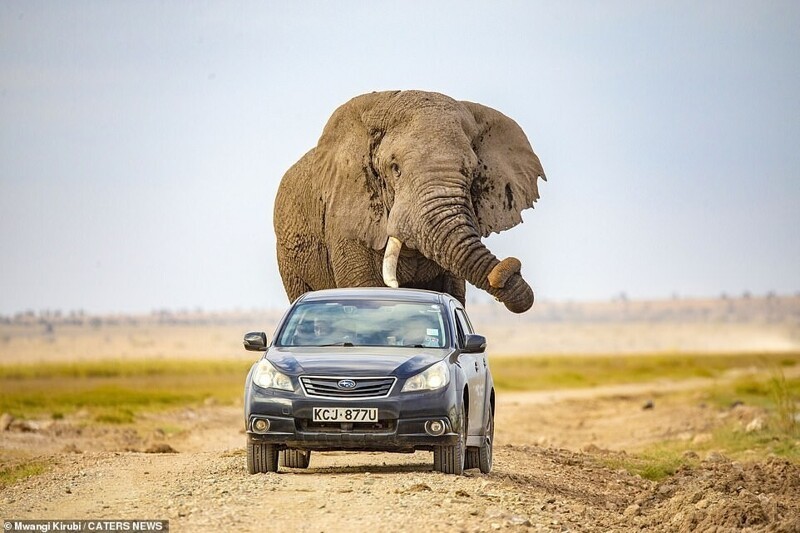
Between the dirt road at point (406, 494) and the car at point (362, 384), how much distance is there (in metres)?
0.34

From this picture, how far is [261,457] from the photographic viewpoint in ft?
47.2

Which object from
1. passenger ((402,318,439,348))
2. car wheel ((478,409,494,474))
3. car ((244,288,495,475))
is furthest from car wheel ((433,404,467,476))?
car wheel ((478,409,494,474))

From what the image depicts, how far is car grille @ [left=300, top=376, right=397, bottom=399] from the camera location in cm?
1391

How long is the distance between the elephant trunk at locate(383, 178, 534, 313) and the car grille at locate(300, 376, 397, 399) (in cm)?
479

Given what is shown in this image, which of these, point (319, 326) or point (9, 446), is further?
point (9, 446)

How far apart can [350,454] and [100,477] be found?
3.22 metres

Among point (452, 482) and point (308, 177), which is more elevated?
point (308, 177)

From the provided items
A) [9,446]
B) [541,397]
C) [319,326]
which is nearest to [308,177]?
[9,446]

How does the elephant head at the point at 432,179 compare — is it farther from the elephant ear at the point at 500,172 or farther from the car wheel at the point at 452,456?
the car wheel at the point at 452,456

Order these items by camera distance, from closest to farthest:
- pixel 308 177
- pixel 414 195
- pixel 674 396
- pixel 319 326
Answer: pixel 319 326 < pixel 414 195 < pixel 308 177 < pixel 674 396

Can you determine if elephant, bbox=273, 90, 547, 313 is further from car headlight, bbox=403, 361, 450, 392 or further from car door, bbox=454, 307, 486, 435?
car headlight, bbox=403, 361, 450, 392

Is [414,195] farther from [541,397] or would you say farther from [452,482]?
[541,397]

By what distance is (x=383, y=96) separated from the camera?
21.1 m

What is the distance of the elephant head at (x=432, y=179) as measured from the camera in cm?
1902
